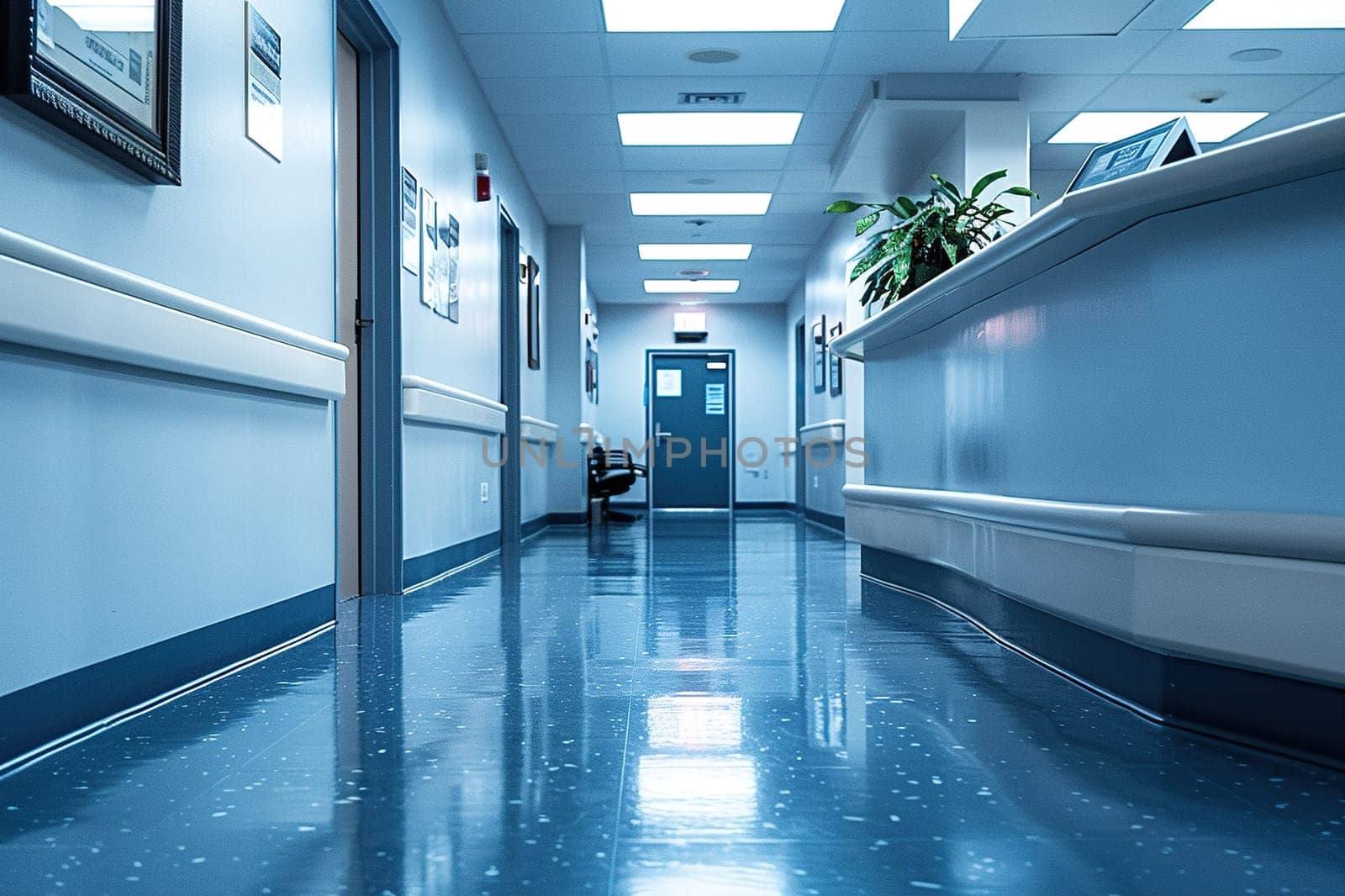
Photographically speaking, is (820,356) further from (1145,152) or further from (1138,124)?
(1145,152)

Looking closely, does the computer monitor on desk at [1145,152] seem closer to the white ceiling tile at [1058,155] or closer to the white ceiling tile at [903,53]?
the white ceiling tile at [903,53]

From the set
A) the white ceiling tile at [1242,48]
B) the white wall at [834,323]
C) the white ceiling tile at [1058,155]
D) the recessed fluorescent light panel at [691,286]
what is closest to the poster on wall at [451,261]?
the white wall at [834,323]

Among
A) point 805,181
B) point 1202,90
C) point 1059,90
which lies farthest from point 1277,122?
point 805,181

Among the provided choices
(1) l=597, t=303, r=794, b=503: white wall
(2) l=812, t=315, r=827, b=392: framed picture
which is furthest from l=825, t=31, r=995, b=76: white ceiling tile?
(1) l=597, t=303, r=794, b=503: white wall

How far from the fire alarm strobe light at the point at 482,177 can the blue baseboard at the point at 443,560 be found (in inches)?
78.5

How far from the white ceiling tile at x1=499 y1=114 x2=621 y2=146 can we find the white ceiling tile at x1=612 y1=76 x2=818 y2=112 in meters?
0.35

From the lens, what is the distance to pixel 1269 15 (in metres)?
5.47

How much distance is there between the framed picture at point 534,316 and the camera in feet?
28.1

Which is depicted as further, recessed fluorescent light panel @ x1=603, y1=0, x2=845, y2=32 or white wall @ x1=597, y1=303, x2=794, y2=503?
white wall @ x1=597, y1=303, x2=794, y2=503

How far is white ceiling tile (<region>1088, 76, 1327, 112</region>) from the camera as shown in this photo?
6.41 m

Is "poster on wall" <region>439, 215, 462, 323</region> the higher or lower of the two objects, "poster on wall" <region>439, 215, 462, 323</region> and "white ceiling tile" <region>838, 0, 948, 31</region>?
the lower

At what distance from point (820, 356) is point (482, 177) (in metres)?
5.31

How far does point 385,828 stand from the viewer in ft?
5.05

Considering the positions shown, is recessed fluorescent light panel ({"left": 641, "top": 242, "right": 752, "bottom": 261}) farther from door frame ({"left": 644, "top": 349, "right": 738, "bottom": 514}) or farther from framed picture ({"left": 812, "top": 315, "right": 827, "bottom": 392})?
door frame ({"left": 644, "top": 349, "right": 738, "bottom": 514})
